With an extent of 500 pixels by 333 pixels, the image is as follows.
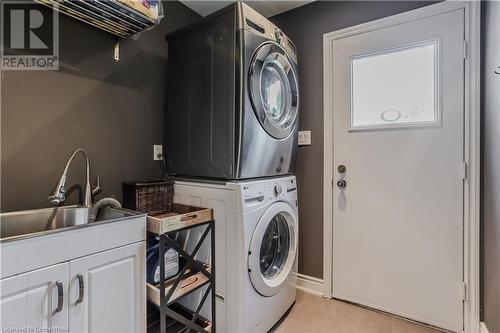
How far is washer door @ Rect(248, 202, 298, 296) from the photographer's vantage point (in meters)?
1.48

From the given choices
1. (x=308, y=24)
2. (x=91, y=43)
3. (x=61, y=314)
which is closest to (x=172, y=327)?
(x=61, y=314)

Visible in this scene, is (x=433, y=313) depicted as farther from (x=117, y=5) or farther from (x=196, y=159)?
(x=117, y=5)

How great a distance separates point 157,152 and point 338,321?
1799 mm

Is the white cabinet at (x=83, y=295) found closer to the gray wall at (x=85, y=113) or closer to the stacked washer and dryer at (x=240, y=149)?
the stacked washer and dryer at (x=240, y=149)

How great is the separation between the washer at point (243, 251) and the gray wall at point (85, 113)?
46cm

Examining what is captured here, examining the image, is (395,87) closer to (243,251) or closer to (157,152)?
(243,251)

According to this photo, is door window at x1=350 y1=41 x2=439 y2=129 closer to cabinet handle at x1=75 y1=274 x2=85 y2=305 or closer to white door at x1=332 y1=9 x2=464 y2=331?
white door at x1=332 y1=9 x2=464 y2=331

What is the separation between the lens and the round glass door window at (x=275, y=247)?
1728mm

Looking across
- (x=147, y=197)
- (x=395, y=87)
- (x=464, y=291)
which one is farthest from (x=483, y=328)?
(x=147, y=197)

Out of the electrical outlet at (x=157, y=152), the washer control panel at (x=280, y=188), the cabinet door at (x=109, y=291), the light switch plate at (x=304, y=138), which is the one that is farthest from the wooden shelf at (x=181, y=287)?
the light switch plate at (x=304, y=138)

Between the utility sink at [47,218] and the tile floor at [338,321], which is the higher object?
the utility sink at [47,218]

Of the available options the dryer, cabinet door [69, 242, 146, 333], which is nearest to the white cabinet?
cabinet door [69, 242, 146, 333]

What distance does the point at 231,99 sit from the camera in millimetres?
1442

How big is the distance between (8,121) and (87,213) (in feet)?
1.92
